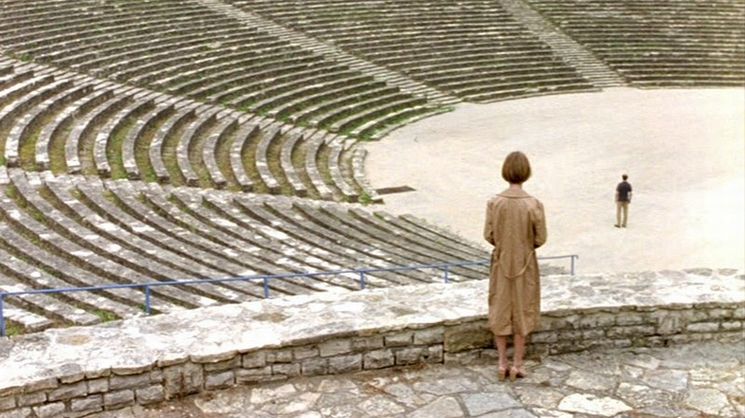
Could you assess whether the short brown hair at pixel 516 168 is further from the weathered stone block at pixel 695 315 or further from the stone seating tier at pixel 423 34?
the stone seating tier at pixel 423 34

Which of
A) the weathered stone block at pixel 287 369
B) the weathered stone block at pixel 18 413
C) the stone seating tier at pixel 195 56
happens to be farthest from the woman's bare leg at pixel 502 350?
the stone seating tier at pixel 195 56

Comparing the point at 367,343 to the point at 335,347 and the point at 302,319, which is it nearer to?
the point at 335,347

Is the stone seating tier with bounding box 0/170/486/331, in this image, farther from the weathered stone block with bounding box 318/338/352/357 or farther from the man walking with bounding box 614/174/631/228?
the weathered stone block with bounding box 318/338/352/357

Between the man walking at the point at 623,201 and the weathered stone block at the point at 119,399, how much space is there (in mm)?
13469

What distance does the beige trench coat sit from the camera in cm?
537

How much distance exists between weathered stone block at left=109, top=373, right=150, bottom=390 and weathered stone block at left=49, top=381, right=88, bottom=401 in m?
0.13

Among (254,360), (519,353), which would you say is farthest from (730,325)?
(254,360)

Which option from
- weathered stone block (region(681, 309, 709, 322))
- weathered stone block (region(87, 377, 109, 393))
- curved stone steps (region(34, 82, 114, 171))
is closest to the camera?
weathered stone block (region(87, 377, 109, 393))

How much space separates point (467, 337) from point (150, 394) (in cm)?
183

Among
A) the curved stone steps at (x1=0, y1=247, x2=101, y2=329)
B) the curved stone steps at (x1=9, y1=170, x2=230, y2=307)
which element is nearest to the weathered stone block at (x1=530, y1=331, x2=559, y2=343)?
the curved stone steps at (x1=0, y1=247, x2=101, y2=329)

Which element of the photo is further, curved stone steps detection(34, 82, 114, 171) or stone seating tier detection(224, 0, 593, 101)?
stone seating tier detection(224, 0, 593, 101)

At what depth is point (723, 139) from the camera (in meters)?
23.9

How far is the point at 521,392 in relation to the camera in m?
5.52

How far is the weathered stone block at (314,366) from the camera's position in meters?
5.44
